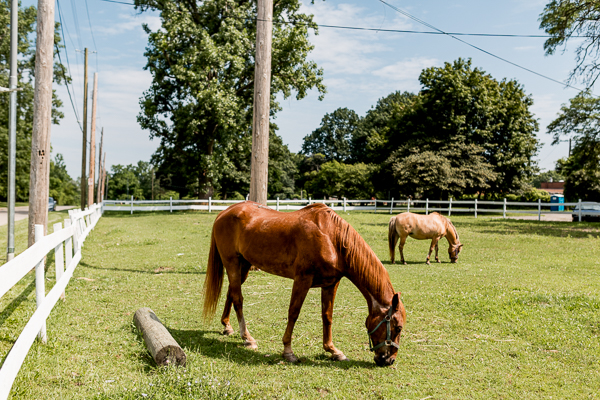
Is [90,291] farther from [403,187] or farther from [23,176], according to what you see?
[23,176]

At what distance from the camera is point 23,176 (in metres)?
41.9

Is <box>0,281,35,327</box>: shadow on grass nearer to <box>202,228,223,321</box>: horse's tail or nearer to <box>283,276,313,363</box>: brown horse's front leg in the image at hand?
<box>202,228,223,321</box>: horse's tail

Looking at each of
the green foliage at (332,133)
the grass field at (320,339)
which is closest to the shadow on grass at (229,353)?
the grass field at (320,339)

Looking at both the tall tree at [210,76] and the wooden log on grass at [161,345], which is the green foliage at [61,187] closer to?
the tall tree at [210,76]

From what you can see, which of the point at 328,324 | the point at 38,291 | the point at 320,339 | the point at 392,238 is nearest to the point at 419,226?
the point at 392,238

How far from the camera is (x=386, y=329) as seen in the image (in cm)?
418

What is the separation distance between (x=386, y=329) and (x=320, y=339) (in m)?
1.23

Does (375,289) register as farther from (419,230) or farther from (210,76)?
(210,76)

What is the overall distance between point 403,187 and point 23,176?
3626 cm

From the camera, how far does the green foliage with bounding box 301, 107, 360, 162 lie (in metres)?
77.8

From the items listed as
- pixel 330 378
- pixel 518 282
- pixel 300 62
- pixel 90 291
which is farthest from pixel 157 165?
pixel 330 378

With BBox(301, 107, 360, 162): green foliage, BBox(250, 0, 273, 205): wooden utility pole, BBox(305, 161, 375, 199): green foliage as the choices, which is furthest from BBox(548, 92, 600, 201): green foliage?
BBox(301, 107, 360, 162): green foliage

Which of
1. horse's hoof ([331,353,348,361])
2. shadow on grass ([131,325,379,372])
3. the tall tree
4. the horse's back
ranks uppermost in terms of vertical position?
the tall tree

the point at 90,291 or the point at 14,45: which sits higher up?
the point at 14,45
